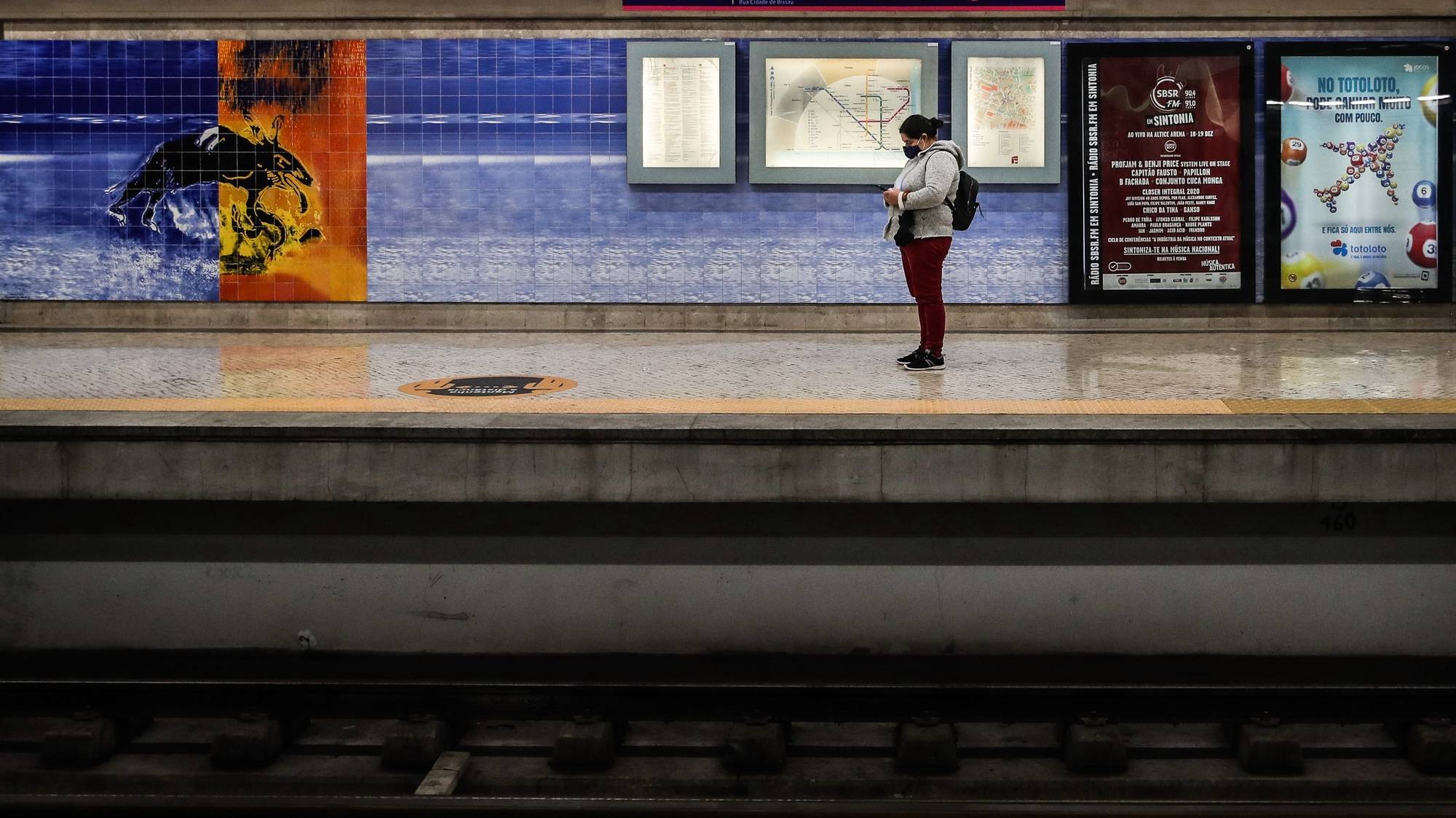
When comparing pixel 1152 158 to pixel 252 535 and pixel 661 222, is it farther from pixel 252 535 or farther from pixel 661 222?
pixel 252 535

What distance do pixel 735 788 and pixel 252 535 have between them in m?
2.22

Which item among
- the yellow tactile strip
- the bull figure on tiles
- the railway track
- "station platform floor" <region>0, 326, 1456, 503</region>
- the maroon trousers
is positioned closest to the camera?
the railway track

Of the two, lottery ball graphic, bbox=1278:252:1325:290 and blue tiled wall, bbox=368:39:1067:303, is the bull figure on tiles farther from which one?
lottery ball graphic, bbox=1278:252:1325:290

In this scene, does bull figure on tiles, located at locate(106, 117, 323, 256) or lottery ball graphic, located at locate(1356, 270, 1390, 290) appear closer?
lottery ball graphic, located at locate(1356, 270, 1390, 290)

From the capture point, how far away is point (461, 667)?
194 inches

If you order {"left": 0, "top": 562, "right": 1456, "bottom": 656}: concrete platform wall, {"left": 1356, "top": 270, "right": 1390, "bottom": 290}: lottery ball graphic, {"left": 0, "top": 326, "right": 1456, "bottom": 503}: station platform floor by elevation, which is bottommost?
{"left": 0, "top": 562, "right": 1456, "bottom": 656}: concrete platform wall

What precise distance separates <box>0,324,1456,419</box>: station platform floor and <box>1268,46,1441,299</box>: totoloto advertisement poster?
0.66 metres

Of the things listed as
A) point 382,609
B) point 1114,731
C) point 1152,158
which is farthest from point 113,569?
point 1152,158

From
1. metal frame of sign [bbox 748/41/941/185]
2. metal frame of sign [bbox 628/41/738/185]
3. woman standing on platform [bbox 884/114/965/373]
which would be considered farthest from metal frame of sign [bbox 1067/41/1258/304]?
woman standing on platform [bbox 884/114/965/373]

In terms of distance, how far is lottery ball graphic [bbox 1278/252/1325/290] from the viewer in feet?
32.3

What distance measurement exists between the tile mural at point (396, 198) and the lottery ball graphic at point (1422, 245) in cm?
269

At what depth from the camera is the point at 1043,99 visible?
9805mm

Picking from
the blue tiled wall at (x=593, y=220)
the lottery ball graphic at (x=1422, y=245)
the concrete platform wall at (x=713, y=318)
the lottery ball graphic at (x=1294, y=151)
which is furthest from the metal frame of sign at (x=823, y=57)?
the lottery ball graphic at (x=1422, y=245)

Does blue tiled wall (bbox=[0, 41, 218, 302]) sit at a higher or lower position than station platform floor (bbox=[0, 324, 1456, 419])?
higher
